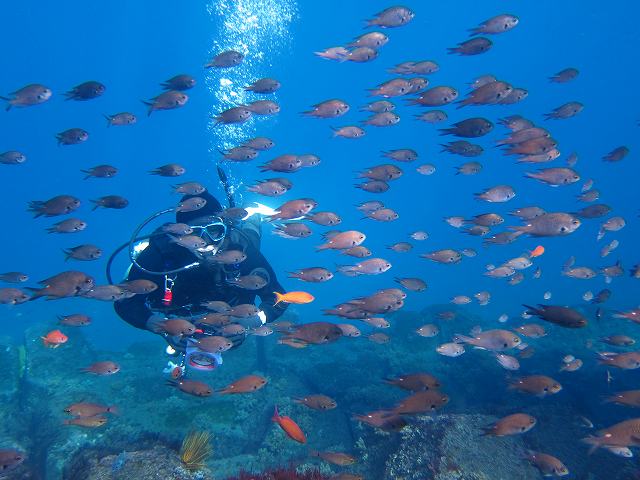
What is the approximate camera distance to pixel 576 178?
6395 mm

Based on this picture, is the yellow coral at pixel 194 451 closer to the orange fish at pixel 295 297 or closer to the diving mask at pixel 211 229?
the orange fish at pixel 295 297

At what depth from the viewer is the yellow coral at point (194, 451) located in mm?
5941

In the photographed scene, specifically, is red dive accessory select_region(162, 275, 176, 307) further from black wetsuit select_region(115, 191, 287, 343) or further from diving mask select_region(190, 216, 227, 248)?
diving mask select_region(190, 216, 227, 248)

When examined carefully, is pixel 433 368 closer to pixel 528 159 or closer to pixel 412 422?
pixel 412 422

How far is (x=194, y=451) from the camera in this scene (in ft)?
20.3

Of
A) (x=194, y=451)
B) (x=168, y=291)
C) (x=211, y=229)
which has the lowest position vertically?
(x=194, y=451)

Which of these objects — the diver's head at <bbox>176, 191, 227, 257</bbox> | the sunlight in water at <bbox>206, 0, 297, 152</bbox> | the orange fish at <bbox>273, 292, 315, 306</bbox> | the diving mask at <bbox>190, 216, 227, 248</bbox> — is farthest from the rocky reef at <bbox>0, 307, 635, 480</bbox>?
the sunlight in water at <bbox>206, 0, 297, 152</bbox>

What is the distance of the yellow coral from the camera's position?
5.94 meters

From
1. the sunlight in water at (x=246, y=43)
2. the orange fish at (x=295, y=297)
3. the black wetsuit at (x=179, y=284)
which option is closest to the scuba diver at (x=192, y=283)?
the black wetsuit at (x=179, y=284)

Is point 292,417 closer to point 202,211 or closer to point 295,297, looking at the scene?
point 295,297

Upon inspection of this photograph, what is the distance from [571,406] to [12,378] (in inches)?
757

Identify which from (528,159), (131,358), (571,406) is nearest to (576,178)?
(528,159)

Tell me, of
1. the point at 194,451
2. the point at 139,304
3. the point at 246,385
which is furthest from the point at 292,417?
the point at 246,385

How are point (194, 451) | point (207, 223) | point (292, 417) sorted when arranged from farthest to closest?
point (292, 417) < point (207, 223) < point (194, 451)
